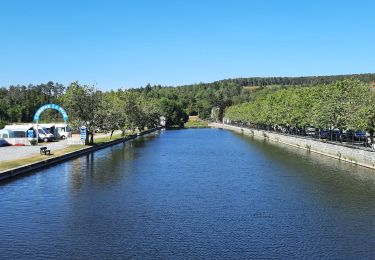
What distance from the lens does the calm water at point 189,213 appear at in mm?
23109

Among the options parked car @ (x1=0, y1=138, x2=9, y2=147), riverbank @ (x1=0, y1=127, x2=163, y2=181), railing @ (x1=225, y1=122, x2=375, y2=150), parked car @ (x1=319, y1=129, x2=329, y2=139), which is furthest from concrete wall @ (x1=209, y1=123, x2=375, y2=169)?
parked car @ (x1=0, y1=138, x2=9, y2=147)

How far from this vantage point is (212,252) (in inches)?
885

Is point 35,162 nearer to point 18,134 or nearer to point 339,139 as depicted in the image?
point 18,134

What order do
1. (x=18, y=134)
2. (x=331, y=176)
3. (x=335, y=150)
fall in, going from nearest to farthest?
(x=331, y=176), (x=335, y=150), (x=18, y=134)

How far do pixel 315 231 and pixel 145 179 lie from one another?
22038mm

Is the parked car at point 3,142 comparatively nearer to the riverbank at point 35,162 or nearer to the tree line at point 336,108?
the riverbank at point 35,162

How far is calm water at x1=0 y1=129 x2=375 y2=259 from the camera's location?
23109 millimetres

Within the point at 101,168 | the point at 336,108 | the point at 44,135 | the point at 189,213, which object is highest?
the point at 336,108

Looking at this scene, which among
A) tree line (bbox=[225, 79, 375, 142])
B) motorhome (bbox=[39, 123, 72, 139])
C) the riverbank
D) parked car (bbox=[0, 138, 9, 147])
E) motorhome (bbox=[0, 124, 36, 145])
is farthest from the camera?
motorhome (bbox=[39, 123, 72, 139])

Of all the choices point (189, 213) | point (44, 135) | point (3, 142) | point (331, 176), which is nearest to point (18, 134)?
point (3, 142)

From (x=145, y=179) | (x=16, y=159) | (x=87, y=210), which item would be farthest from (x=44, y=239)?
(x=16, y=159)

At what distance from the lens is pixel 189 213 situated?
1209 inches

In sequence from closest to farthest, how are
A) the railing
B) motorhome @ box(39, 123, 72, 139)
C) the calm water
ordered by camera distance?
the calm water
the railing
motorhome @ box(39, 123, 72, 139)

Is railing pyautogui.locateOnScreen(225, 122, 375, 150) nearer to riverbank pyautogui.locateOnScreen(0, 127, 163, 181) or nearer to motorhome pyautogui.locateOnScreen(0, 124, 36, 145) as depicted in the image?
riverbank pyautogui.locateOnScreen(0, 127, 163, 181)
